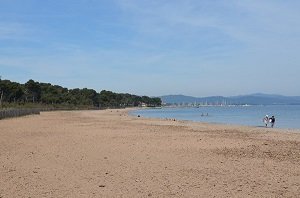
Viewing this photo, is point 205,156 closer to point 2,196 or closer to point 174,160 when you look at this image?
point 174,160

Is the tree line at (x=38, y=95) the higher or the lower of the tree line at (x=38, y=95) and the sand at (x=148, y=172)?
the higher

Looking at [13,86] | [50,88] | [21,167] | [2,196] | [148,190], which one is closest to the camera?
[2,196]

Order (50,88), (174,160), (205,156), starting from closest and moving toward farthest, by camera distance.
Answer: (174,160)
(205,156)
(50,88)

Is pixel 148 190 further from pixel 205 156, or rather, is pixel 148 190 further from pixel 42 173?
pixel 205 156

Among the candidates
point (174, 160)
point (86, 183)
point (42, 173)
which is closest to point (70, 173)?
point (42, 173)

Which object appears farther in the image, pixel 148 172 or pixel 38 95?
pixel 38 95

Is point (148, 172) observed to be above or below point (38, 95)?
below

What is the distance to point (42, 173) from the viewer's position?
11.6 meters

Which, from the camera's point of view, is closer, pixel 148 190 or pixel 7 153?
pixel 148 190

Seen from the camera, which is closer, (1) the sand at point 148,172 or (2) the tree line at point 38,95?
(1) the sand at point 148,172

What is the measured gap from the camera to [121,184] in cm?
1013

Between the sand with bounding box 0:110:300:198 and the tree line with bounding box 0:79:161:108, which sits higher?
the tree line with bounding box 0:79:161:108

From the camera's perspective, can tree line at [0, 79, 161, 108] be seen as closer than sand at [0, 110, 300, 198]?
No

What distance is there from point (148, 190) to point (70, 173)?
311 cm
